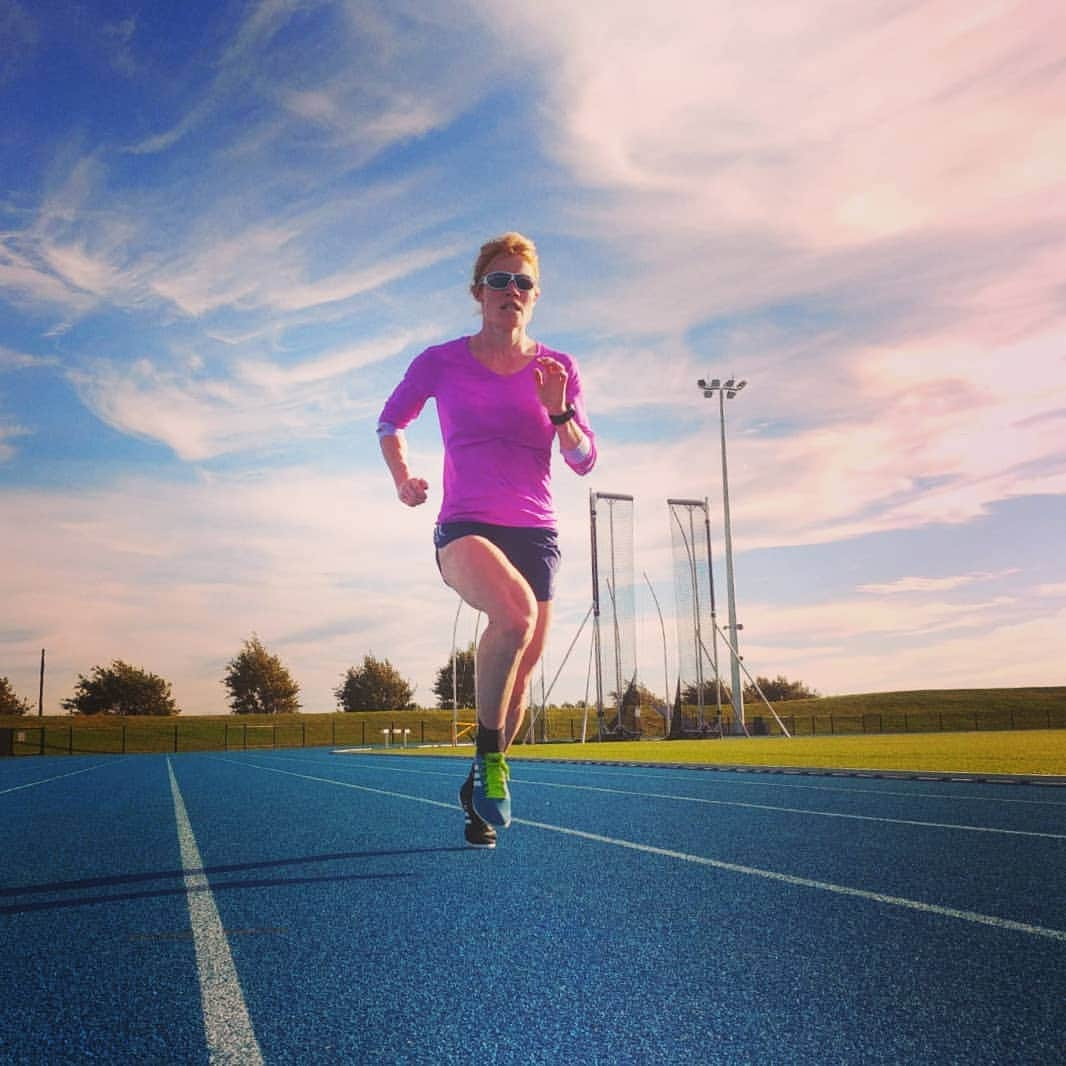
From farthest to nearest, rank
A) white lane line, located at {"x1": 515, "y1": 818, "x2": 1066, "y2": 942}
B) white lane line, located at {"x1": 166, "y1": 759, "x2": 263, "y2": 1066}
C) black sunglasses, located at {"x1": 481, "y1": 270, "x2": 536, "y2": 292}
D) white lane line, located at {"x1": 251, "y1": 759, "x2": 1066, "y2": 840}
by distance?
1. white lane line, located at {"x1": 251, "y1": 759, "x2": 1066, "y2": 840}
2. black sunglasses, located at {"x1": 481, "y1": 270, "x2": 536, "y2": 292}
3. white lane line, located at {"x1": 515, "y1": 818, "x2": 1066, "y2": 942}
4. white lane line, located at {"x1": 166, "y1": 759, "x2": 263, "y2": 1066}

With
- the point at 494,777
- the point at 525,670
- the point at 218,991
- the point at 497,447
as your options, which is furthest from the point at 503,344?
the point at 218,991

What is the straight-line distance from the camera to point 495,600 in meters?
4.12

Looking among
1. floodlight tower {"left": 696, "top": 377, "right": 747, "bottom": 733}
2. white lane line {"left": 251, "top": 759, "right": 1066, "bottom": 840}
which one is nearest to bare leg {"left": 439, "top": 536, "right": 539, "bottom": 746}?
white lane line {"left": 251, "top": 759, "right": 1066, "bottom": 840}

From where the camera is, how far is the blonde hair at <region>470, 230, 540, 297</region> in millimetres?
4328

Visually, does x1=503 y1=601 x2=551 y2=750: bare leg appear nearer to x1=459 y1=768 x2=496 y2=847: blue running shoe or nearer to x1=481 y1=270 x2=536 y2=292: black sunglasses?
x1=459 y1=768 x2=496 y2=847: blue running shoe

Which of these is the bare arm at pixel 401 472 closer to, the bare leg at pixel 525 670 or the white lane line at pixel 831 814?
the bare leg at pixel 525 670

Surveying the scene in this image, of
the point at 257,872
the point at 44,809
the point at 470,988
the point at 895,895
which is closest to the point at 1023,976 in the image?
the point at 895,895

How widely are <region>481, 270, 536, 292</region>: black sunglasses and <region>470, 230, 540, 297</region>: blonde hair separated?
6cm

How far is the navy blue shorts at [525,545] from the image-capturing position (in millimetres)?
4199

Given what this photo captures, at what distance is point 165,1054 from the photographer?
8.41ft

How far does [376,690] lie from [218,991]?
89361 mm

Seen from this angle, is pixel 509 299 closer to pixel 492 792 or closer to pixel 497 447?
pixel 497 447

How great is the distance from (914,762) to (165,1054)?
1701 centimetres

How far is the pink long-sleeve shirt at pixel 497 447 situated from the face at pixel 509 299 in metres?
0.21
